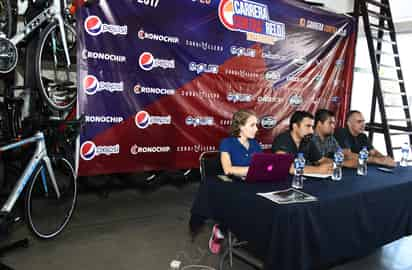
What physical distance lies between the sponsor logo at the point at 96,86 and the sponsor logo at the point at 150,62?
1.00 ft

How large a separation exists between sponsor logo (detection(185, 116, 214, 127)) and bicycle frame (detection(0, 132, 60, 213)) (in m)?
1.47

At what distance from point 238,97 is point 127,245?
2.08m

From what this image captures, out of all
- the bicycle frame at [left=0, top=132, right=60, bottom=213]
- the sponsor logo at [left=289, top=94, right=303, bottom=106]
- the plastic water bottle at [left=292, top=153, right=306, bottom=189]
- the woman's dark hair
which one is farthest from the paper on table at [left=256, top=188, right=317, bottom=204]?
the sponsor logo at [left=289, top=94, right=303, bottom=106]

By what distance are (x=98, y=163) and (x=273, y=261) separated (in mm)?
1955

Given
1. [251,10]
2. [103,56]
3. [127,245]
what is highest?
[251,10]

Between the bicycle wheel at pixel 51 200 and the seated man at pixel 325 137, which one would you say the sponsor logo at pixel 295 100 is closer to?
the seated man at pixel 325 137

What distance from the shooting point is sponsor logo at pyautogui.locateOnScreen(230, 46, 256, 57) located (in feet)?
13.5

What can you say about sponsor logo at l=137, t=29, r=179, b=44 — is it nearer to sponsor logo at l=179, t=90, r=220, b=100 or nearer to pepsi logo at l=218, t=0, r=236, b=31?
sponsor logo at l=179, t=90, r=220, b=100

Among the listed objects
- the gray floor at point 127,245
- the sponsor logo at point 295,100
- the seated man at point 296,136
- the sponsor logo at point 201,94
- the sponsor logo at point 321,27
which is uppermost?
the sponsor logo at point 321,27

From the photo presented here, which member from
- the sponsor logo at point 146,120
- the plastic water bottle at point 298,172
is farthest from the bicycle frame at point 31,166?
the plastic water bottle at point 298,172

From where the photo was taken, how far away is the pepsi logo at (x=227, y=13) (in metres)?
3.98

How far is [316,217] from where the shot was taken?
1.91 metres

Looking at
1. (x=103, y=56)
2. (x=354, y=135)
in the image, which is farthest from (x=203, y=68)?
(x=354, y=135)

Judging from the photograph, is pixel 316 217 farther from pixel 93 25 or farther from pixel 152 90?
pixel 93 25
